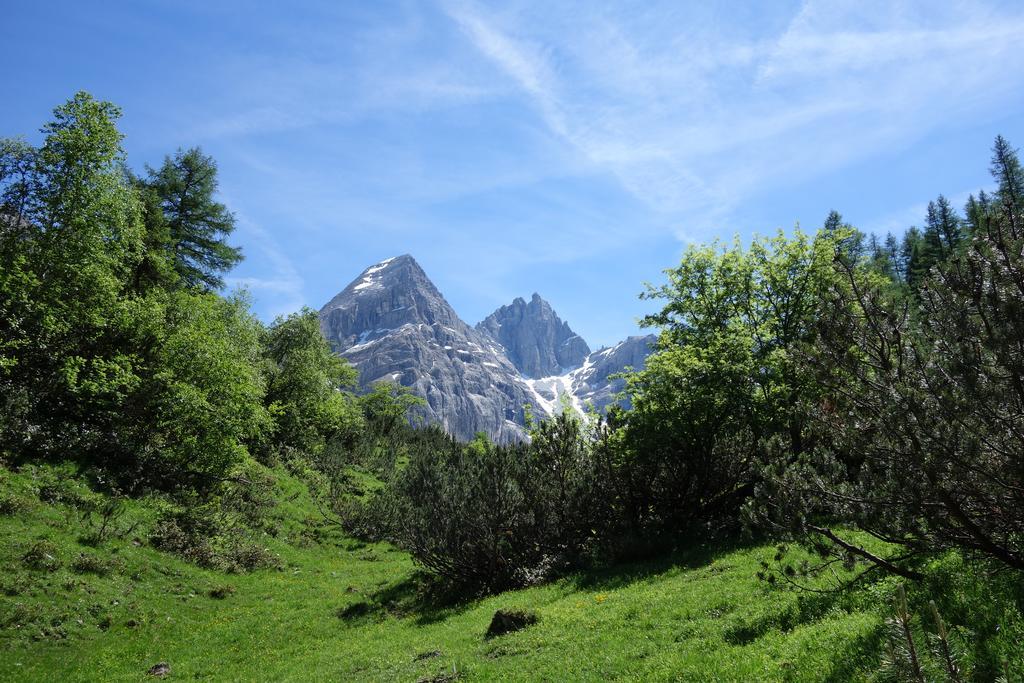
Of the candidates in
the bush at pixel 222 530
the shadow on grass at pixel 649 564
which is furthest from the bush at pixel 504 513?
the bush at pixel 222 530

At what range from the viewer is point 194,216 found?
147ft

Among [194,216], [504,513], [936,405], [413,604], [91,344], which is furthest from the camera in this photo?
[194,216]

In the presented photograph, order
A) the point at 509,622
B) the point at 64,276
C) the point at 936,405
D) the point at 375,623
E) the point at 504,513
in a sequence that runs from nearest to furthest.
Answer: the point at 936,405
the point at 509,622
the point at 375,623
the point at 504,513
the point at 64,276

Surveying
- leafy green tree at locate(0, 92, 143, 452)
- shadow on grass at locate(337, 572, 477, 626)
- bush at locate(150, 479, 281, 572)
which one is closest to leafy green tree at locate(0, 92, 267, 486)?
leafy green tree at locate(0, 92, 143, 452)

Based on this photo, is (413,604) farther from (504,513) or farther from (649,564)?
(649,564)

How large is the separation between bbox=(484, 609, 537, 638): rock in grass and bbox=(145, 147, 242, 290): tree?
3928 centimetres

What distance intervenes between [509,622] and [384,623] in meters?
6.70

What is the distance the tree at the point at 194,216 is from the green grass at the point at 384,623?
27569mm

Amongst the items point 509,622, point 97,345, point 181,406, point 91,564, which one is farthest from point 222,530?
point 509,622

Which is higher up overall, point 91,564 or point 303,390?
point 303,390

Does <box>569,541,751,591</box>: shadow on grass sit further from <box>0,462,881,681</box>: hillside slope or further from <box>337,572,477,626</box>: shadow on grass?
<box>337,572,477,626</box>: shadow on grass

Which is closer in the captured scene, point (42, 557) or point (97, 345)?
point (42, 557)

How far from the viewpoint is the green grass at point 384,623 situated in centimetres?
892

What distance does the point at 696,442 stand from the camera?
70.4 feet
